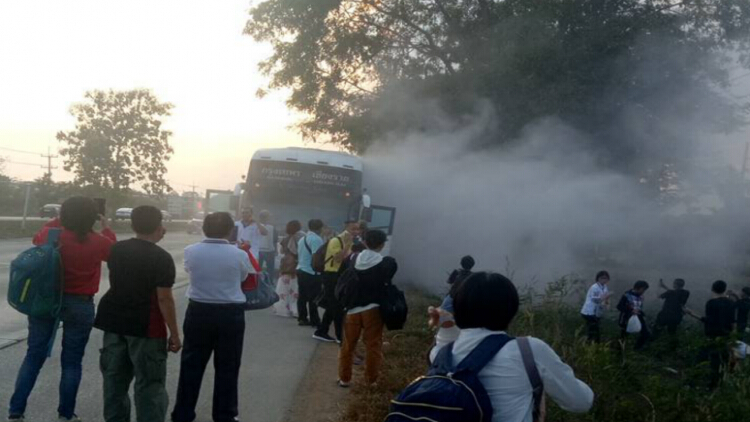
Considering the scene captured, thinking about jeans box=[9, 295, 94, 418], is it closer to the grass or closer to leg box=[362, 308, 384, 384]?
the grass

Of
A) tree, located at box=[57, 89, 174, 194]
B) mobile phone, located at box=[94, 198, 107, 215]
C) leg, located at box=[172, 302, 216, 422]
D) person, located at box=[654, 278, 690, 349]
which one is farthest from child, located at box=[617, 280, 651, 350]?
tree, located at box=[57, 89, 174, 194]

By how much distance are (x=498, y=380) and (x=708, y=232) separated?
22.3 meters

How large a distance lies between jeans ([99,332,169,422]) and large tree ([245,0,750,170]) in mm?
16102

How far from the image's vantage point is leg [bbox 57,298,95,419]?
5297 mm

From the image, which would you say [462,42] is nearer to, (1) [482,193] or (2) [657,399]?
(1) [482,193]

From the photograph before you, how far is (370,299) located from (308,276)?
3987mm

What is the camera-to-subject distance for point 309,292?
432 inches

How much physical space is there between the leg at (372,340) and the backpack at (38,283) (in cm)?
267

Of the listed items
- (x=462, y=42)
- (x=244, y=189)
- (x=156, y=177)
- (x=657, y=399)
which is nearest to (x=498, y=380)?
(x=657, y=399)

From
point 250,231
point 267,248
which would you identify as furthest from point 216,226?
point 267,248

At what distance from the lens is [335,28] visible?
76.7ft

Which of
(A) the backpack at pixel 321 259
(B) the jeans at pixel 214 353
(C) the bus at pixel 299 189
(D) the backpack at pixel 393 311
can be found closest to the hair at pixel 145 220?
(B) the jeans at pixel 214 353

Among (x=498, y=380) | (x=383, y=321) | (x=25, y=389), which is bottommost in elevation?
(x=25, y=389)

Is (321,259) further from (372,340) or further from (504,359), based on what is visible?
(504,359)
